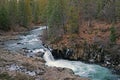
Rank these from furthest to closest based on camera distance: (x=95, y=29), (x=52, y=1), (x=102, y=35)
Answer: (x=52, y=1) < (x=95, y=29) < (x=102, y=35)

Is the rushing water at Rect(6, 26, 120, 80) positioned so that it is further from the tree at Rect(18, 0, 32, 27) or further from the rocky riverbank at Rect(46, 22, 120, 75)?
the tree at Rect(18, 0, 32, 27)

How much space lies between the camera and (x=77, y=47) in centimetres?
5212

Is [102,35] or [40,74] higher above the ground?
[102,35]

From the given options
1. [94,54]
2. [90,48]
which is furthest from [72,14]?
[94,54]

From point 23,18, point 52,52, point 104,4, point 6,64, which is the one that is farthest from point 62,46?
point 23,18

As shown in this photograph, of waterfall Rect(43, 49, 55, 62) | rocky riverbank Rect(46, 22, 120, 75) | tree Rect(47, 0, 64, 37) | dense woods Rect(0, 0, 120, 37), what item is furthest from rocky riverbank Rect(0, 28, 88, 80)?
dense woods Rect(0, 0, 120, 37)

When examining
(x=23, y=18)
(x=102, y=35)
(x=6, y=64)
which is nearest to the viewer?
(x=6, y=64)

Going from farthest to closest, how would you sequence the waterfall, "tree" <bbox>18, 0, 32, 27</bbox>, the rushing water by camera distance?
"tree" <bbox>18, 0, 32, 27</bbox> < the waterfall < the rushing water

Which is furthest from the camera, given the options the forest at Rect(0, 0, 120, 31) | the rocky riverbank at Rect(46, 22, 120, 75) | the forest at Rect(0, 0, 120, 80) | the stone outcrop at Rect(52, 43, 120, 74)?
the forest at Rect(0, 0, 120, 31)

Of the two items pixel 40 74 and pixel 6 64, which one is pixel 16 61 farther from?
pixel 40 74

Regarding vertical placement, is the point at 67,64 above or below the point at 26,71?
below

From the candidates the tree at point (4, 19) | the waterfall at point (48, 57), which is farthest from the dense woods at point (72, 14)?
the waterfall at point (48, 57)

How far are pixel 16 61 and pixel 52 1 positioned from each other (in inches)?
1120

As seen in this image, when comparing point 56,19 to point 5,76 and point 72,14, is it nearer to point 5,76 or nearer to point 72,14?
point 72,14
